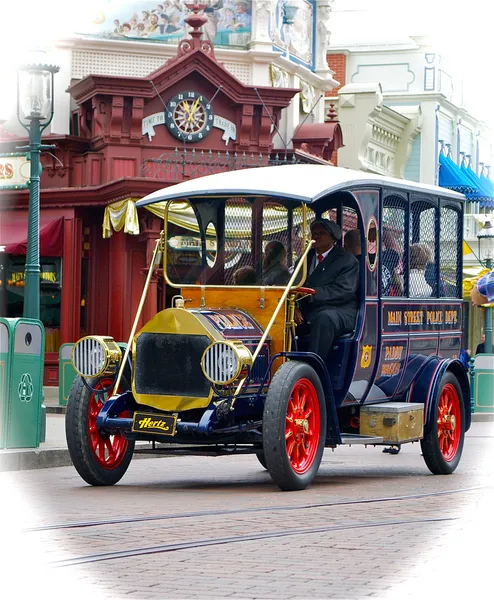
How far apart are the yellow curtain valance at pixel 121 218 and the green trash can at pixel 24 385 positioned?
10661 millimetres

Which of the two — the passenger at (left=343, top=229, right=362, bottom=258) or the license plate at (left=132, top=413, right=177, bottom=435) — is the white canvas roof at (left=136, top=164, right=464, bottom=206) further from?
the license plate at (left=132, top=413, right=177, bottom=435)

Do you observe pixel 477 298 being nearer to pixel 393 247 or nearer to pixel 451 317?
pixel 451 317

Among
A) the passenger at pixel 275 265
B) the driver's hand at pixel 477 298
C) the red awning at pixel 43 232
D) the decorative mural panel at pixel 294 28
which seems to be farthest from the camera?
the decorative mural panel at pixel 294 28

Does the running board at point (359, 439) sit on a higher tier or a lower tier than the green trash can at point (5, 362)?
lower

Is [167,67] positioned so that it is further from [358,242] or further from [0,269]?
[358,242]

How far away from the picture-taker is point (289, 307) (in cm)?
995

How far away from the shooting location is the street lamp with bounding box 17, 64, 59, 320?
45.0 feet

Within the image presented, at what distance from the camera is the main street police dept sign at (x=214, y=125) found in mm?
24062

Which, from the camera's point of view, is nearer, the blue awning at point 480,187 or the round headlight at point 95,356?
the round headlight at point 95,356

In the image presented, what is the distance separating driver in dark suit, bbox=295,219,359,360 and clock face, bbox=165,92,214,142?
14.2m

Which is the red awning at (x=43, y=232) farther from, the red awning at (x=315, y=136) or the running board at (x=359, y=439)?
the running board at (x=359, y=439)

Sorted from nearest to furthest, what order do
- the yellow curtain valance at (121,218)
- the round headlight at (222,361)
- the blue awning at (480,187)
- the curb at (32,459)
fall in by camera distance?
the round headlight at (222,361) < the curb at (32,459) < the yellow curtain valance at (121,218) < the blue awning at (480,187)

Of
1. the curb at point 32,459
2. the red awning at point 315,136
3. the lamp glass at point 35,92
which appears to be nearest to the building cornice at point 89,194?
the red awning at point 315,136

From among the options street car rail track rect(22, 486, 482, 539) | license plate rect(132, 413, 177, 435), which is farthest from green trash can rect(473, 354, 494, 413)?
license plate rect(132, 413, 177, 435)
